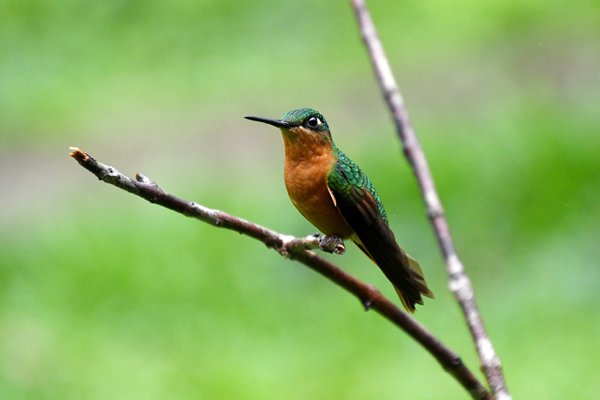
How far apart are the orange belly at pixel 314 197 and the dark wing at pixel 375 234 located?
3 centimetres

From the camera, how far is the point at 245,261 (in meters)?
7.62

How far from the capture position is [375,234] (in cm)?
203

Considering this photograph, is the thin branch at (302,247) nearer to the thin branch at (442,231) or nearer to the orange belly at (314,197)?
the orange belly at (314,197)

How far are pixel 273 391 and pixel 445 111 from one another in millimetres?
3960

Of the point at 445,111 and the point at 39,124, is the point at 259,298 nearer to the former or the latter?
the point at 445,111

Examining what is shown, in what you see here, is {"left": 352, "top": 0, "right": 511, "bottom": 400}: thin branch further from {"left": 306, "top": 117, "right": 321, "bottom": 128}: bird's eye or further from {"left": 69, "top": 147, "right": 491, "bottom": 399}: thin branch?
{"left": 306, "top": 117, "right": 321, "bottom": 128}: bird's eye

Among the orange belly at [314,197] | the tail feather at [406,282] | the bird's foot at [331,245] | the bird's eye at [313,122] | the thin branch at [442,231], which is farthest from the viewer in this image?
the bird's eye at [313,122]

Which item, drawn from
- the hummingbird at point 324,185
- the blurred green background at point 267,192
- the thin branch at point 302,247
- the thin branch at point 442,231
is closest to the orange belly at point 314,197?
the hummingbird at point 324,185

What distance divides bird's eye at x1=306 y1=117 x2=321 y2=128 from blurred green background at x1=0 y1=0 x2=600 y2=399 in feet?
12.3

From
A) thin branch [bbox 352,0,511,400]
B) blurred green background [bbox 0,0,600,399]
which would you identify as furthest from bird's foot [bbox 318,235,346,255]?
blurred green background [bbox 0,0,600,399]

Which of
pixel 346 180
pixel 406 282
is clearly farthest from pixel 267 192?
pixel 406 282

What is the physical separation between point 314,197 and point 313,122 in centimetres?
21

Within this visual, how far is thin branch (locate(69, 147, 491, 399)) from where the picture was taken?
1720mm

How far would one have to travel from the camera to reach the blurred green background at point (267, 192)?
653 centimetres
